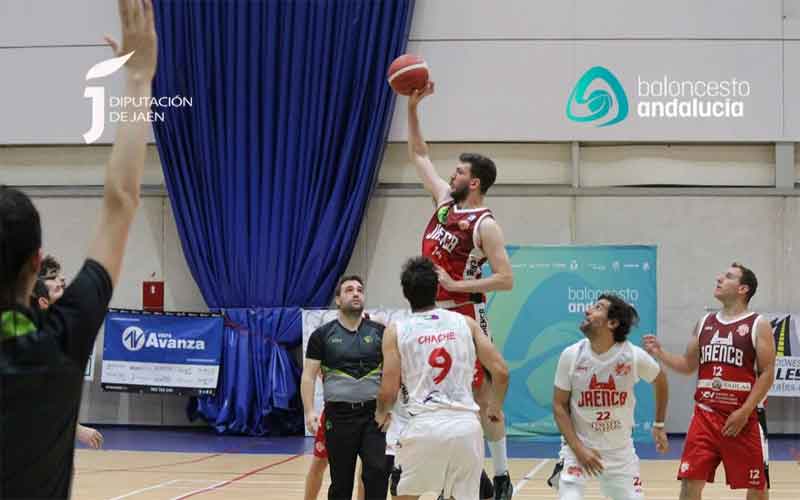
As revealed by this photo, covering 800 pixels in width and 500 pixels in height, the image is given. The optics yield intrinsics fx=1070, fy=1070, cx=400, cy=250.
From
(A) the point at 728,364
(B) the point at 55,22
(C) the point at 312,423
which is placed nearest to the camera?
(C) the point at 312,423

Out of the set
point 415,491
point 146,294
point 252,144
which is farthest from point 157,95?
point 415,491

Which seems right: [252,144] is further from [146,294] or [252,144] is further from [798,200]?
[798,200]

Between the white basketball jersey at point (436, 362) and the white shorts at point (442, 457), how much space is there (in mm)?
82

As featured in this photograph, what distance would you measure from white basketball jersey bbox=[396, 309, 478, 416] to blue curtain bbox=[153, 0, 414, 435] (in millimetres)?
9214

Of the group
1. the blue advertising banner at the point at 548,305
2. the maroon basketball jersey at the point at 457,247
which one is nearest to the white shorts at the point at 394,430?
the maroon basketball jersey at the point at 457,247

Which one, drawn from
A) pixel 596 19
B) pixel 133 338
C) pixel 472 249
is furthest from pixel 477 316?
pixel 596 19

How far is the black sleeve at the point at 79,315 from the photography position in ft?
7.09

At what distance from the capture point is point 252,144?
14.7m

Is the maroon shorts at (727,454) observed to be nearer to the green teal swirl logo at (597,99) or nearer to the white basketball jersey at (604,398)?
the white basketball jersey at (604,398)

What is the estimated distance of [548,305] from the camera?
1359 centimetres

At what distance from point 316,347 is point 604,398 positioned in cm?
216

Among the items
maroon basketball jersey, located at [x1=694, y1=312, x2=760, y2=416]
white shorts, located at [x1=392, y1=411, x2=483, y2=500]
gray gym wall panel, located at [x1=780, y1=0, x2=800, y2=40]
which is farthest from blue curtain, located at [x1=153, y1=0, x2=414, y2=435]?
white shorts, located at [x1=392, y1=411, x2=483, y2=500]

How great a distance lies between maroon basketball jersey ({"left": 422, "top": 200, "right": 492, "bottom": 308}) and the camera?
674 cm

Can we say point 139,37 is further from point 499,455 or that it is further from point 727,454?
point 727,454
